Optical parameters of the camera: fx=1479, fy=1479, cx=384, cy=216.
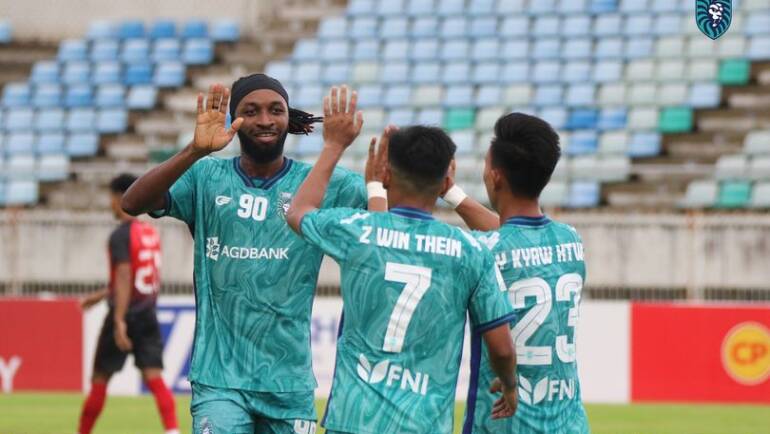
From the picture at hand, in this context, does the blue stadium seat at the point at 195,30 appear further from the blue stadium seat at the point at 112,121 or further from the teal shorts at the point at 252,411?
the teal shorts at the point at 252,411

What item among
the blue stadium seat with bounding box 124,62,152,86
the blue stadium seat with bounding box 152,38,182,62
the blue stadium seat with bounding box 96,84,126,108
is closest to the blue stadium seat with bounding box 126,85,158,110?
the blue stadium seat with bounding box 96,84,126,108

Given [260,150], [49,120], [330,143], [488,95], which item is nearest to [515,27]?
[488,95]

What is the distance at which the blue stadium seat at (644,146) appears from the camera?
22.1m

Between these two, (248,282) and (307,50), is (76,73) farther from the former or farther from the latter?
(248,282)

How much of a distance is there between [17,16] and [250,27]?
4.76 meters

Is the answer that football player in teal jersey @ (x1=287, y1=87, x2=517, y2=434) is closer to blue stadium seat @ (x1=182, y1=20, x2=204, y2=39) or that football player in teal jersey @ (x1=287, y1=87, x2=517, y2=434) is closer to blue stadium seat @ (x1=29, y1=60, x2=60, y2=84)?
blue stadium seat @ (x1=29, y1=60, x2=60, y2=84)

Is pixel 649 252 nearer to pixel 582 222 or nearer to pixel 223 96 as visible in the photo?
pixel 582 222

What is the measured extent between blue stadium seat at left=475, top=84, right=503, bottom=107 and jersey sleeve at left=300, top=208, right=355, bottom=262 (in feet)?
60.9

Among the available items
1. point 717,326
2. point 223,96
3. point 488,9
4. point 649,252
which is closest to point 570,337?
point 223,96

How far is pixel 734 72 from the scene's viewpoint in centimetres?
2312

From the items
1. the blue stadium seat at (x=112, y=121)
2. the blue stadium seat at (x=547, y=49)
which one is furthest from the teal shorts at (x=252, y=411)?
the blue stadium seat at (x=112, y=121)

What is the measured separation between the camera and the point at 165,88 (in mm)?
26547

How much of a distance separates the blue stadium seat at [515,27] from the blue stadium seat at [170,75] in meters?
5.85


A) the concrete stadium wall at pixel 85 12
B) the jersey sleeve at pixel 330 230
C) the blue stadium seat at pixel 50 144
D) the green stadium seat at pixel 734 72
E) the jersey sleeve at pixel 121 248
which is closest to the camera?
the jersey sleeve at pixel 330 230
